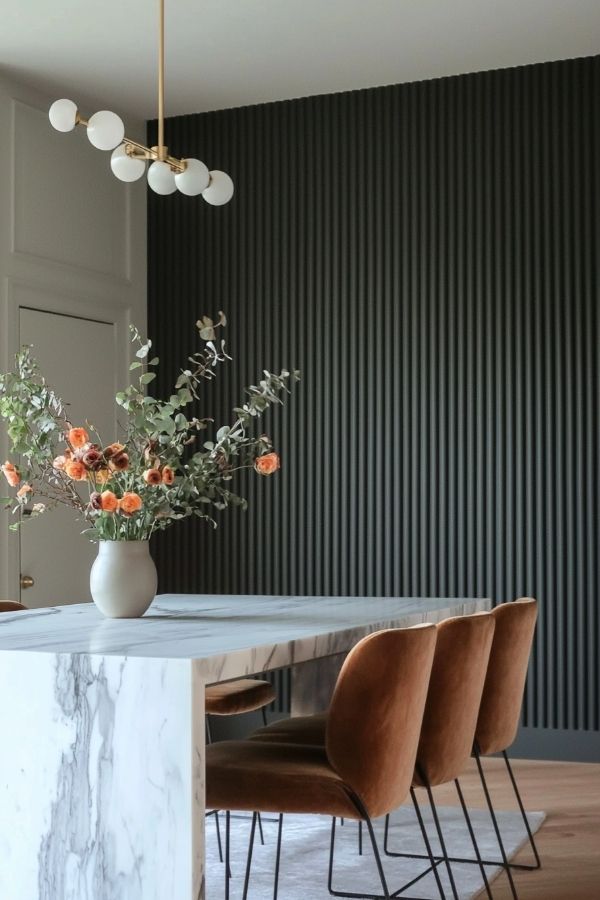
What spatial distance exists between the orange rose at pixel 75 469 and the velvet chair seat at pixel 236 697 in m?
1.13

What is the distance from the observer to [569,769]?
208 inches

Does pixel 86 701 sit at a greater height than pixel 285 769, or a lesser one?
greater

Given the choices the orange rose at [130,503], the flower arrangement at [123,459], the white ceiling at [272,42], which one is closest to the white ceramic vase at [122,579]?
the flower arrangement at [123,459]

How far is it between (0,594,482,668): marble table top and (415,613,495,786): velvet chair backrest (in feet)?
0.67

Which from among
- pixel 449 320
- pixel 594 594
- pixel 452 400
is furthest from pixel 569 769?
pixel 449 320

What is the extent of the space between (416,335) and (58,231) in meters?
1.70

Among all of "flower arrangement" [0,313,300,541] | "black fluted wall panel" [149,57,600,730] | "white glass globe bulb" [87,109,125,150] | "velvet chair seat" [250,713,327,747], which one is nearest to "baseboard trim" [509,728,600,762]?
"black fluted wall panel" [149,57,600,730]

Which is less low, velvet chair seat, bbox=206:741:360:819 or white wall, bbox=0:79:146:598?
white wall, bbox=0:79:146:598

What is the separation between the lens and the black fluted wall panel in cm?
547

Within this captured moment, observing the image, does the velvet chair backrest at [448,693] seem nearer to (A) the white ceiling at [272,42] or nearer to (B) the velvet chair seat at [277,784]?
(B) the velvet chair seat at [277,784]

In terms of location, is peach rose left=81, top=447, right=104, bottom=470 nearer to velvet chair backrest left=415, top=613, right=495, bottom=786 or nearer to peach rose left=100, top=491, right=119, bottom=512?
peach rose left=100, top=491, right=119, bottom=512

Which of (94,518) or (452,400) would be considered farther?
(452,400)

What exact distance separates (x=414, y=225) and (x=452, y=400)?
0.82m

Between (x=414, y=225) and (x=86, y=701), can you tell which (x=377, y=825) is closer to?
(x=86, y=701)
